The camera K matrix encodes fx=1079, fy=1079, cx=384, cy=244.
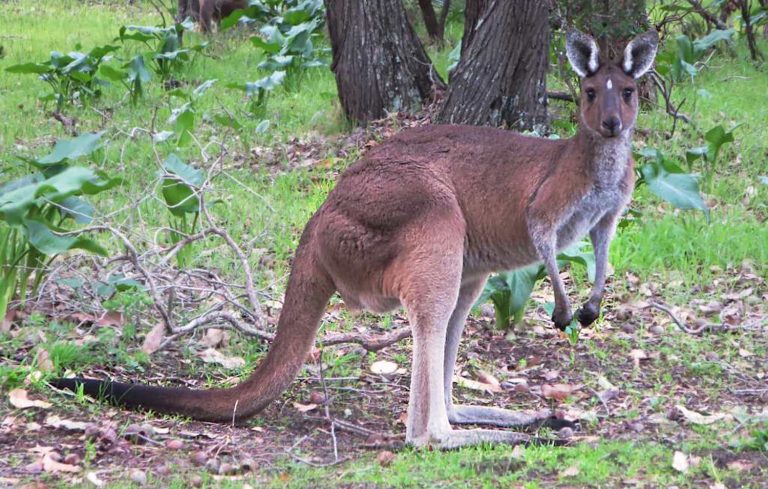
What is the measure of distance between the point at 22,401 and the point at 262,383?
975mm

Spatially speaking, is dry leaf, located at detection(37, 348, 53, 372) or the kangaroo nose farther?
dry leaf, located at detection(37, 348, 53, 372)

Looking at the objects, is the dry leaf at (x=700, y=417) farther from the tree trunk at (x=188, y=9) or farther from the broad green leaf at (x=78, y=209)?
the tree trunk at (x=188, y=9)

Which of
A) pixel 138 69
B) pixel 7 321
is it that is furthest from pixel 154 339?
pixel 138 69

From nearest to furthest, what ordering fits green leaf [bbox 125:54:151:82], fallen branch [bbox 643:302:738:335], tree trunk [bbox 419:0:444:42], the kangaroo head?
1. the kangaroo head
2. fallen branch [bbox 643:302:738:335]
3. green leaf [bbox 125:54:151:82]
4. tree trunk [bbox 419:0:444:42]

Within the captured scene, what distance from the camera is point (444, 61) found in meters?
10.8

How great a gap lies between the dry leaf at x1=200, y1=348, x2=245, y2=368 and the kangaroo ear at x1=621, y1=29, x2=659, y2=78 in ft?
7.29

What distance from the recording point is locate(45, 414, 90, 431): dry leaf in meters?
4.16

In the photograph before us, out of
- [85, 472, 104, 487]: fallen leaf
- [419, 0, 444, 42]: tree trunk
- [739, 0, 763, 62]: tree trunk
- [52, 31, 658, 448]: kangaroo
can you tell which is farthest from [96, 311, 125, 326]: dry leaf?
[739, 0, 763, 62]: tree trunk

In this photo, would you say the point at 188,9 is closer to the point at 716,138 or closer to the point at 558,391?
the point at 716,138

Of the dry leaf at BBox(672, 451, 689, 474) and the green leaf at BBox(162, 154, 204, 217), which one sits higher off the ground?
the green leaf at BBox(162, 154, 204, 217)

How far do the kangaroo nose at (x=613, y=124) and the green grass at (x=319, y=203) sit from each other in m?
1.22

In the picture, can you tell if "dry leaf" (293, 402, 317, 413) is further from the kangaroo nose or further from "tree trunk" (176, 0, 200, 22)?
"tree trunk" (176, 0, 200, 22)

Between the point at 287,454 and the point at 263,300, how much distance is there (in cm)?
177

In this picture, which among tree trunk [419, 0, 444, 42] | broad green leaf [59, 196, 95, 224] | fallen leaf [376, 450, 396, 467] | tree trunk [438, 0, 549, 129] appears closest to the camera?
fallen leaf [376, 450, 396, 467]
